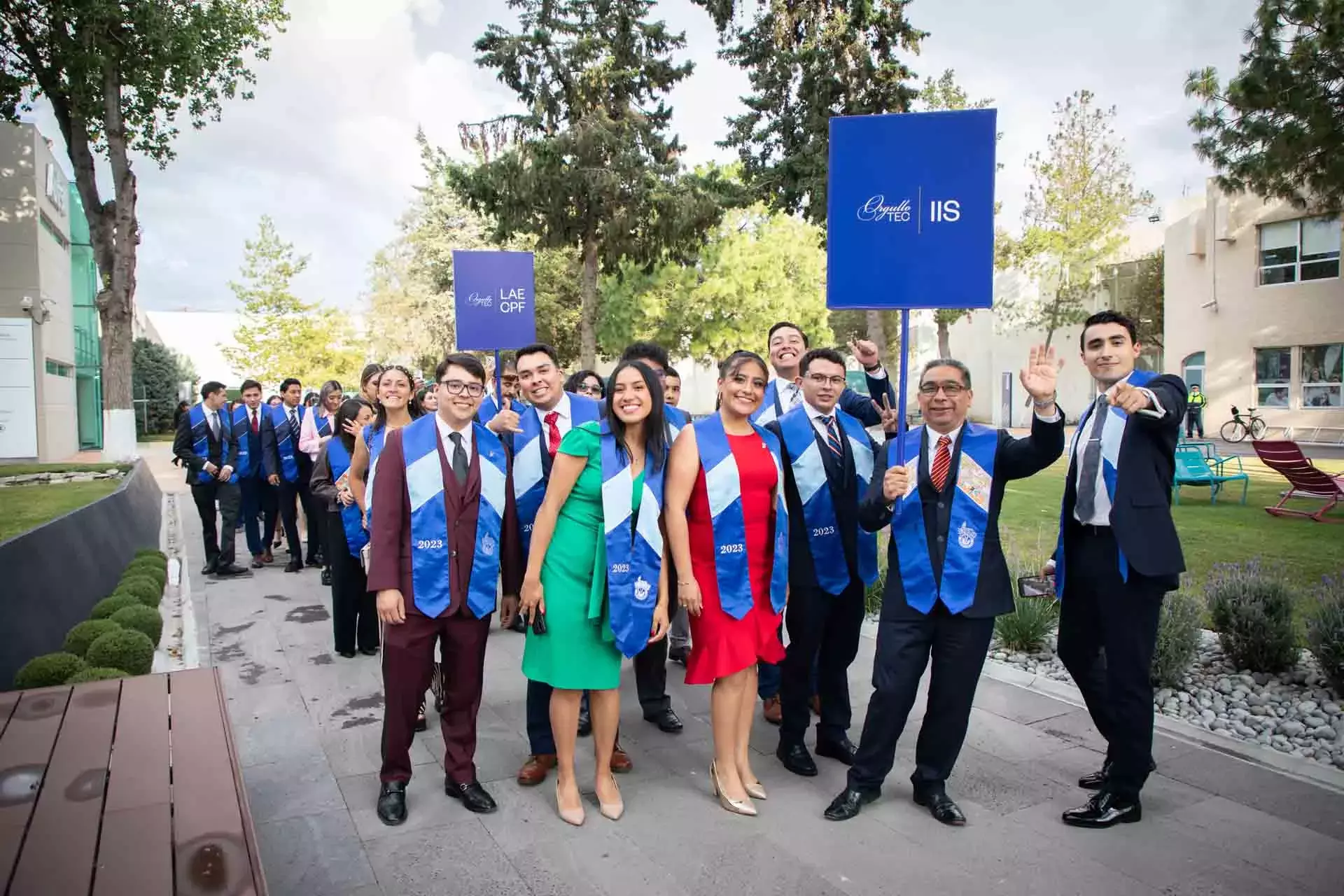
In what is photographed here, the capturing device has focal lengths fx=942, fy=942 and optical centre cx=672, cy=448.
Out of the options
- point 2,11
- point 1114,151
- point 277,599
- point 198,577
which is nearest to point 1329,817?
point 277,599

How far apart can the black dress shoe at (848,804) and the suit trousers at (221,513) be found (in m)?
7.81

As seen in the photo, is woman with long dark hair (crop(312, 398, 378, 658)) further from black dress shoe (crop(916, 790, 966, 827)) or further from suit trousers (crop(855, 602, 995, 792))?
black dress shoe (crop(916, 790, 966, 827))

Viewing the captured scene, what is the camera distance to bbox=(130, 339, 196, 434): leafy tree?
40500 millimetres

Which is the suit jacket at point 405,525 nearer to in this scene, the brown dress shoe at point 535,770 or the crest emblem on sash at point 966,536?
the brown dress shoe at point 535,770

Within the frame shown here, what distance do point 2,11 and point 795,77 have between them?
14676 millimetres

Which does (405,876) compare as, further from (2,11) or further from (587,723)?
(2,11)

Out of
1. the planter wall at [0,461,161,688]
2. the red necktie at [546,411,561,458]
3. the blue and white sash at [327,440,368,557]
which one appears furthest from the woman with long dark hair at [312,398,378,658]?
the red necktie at [546,411,561,458]

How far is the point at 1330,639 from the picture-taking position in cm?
499

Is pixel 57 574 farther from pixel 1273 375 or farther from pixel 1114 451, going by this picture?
pixel 1273 375

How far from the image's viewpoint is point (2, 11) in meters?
16.3

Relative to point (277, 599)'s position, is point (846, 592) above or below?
above

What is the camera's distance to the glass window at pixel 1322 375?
25.3 m

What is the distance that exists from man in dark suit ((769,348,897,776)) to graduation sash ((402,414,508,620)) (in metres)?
1.34

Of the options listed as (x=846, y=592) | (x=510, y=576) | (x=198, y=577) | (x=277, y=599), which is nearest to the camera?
(x=510, y=576)
